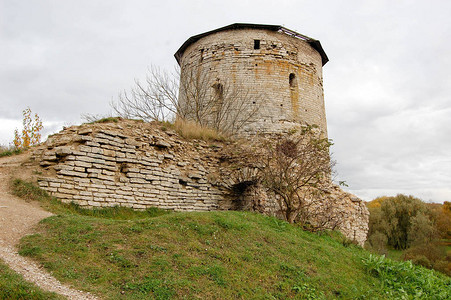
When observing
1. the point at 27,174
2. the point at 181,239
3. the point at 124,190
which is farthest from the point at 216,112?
the point at 181,239

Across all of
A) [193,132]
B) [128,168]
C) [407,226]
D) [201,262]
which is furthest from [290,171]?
[407,226]

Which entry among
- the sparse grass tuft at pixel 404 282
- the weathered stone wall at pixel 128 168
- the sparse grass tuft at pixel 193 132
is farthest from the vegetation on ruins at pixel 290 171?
the sparse grass tuft at pixel 404 282

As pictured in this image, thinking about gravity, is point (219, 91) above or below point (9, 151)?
above

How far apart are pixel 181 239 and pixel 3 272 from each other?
2.40m

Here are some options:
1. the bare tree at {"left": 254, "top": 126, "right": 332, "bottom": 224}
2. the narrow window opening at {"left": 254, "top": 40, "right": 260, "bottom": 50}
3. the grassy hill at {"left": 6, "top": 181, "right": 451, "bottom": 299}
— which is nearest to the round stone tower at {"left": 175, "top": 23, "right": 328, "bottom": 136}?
the narrow window opening at {"left": 254, "top": 40, "right": 260, "bottom": 50}

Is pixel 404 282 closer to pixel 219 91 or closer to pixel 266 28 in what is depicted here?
pixel 219 91

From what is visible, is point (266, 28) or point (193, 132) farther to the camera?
point (266, 28)

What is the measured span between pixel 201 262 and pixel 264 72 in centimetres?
1094

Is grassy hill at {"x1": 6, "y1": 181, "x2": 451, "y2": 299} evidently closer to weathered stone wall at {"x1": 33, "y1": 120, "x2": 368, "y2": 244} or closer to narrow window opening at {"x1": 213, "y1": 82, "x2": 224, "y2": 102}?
weathered stone wall at {"x1": 33, "y1": 120, "x2": 368, "y2": 244}

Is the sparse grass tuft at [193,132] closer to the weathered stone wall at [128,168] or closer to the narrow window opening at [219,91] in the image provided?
the weathered stone wall at [128,168]

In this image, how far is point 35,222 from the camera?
16.7 ft

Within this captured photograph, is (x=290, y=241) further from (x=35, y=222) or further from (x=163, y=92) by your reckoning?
(x=163, y=92)

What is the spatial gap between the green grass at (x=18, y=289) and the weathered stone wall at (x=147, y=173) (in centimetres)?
377

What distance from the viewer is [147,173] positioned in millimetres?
8312
